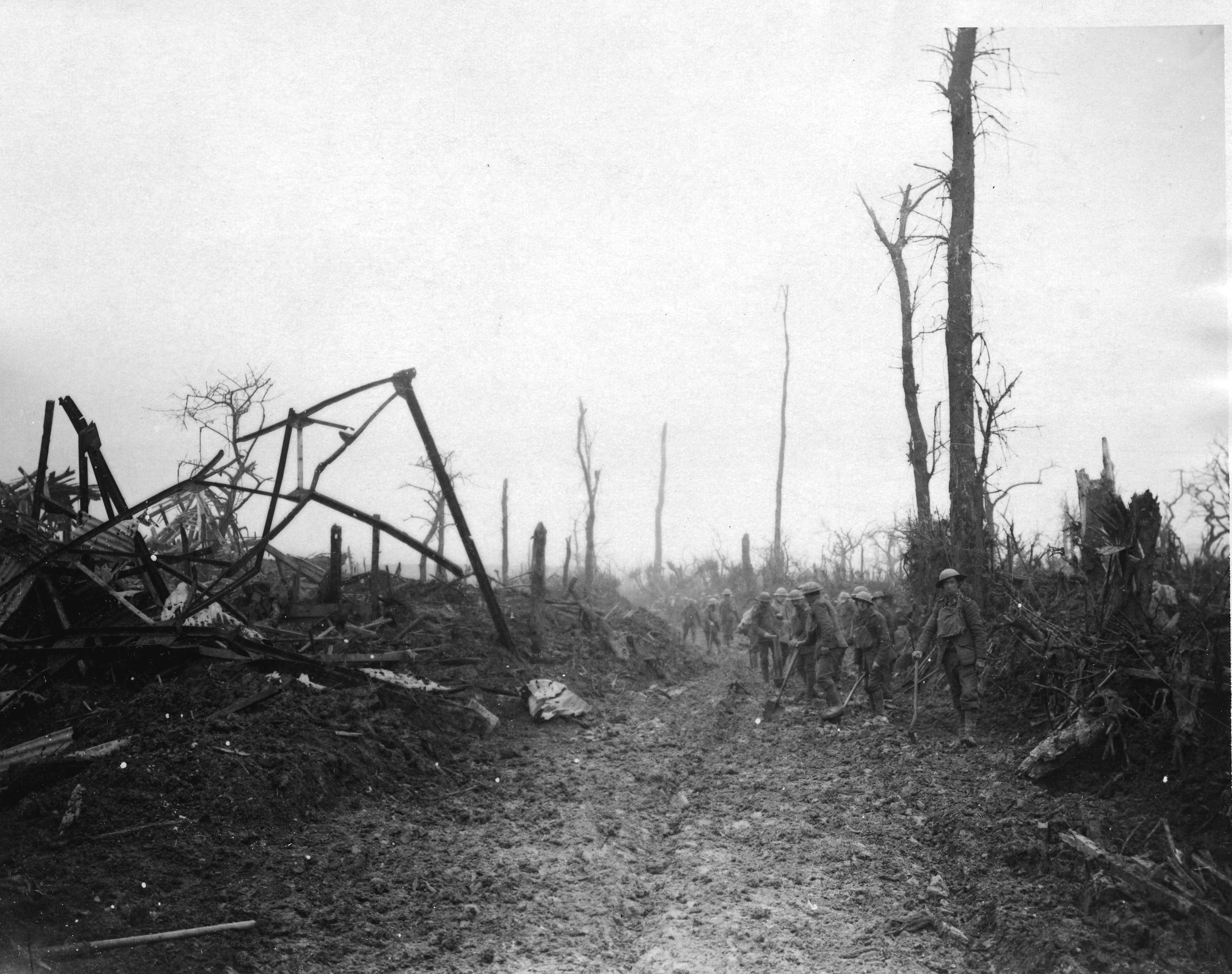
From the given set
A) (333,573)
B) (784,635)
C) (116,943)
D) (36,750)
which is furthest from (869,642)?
(36,750)

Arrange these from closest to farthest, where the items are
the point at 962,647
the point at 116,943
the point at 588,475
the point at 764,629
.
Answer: the point at 116,943
the point at 962,647
the point at 764,629
the point at 588,475

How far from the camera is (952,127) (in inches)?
391

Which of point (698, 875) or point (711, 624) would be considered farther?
point (711, 624)

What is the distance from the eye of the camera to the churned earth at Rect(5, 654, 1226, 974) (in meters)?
3.54

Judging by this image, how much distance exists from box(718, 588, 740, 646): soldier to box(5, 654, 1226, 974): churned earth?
1307 cm

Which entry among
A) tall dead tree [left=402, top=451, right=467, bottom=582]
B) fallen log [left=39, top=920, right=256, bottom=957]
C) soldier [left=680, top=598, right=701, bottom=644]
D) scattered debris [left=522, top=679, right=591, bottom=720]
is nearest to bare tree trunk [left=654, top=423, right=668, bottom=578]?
tall dead tree [left=402, top=451, right=467, bottom=582]

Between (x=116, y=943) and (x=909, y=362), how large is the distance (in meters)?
15.8

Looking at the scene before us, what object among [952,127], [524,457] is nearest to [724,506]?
[524,457]

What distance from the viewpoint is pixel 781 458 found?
99.6 feet

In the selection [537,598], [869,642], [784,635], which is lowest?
[784,635]

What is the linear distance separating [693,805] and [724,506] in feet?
143

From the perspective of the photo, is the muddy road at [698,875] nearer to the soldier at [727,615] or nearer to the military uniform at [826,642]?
the military uniform at [826,642]

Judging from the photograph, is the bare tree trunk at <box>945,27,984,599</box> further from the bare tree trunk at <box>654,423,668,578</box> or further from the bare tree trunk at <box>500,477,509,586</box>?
the bare tree trunk at <box>654,423,668,578</box>

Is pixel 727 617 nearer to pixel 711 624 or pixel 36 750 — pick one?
pixel 711 624
